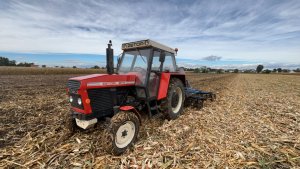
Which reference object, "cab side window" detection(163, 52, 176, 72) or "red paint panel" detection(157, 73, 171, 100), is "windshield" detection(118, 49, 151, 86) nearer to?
"red paint panel" detection(157, 73, 171, 100)

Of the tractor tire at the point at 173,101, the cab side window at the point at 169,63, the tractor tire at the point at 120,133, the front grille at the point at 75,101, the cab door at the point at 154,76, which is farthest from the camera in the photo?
the cab side window at the point at 169,63

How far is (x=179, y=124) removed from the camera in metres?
5.41

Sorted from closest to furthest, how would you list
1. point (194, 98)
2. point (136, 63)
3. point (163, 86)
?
1. point (136, 63)
2. point (163, 86)
3. point (194, 98)

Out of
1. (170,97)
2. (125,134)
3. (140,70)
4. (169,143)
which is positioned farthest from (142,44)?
(169,143)

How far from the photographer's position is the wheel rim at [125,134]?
3814 mm

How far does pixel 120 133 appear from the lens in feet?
12.6

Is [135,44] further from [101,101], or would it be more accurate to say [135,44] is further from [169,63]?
[101,101]

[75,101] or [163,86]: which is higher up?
[163,86]

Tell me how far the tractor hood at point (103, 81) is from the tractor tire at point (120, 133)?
77cm

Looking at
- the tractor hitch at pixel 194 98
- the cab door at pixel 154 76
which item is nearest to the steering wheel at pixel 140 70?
the cab door at pixel 154 76

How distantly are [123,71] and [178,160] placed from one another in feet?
9.76

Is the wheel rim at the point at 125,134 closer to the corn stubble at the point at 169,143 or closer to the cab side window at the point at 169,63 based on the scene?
the corn stubble at the point at 169,143

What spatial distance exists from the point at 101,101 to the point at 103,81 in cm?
47

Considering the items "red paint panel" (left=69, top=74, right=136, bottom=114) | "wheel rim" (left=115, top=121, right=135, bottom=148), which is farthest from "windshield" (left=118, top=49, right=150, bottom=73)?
"wheel rim" (left=115, top=121, right=135, bottom=148)
